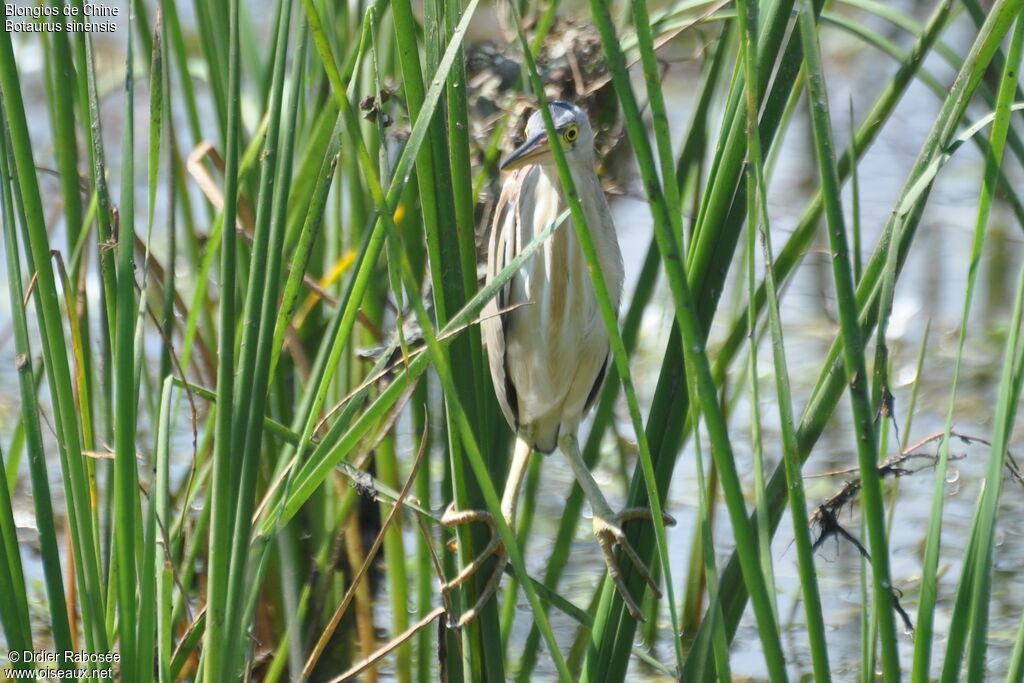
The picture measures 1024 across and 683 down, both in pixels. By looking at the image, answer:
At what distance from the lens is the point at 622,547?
120 centimetres

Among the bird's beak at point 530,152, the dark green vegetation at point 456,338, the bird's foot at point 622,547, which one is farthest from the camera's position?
the bird's beak at point 530,152

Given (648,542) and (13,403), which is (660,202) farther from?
(13,403)

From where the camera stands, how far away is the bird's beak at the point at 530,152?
1.25 m

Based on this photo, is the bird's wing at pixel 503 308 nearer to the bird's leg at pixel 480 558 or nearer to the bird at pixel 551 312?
the bird at pixel 551 312

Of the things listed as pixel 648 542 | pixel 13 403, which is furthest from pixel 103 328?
pixel 13 403

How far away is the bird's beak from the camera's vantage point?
4.11 feet

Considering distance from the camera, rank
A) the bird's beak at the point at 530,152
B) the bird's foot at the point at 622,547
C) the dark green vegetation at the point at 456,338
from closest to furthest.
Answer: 1. the dark green vegetation at the point at 456,338
2. the bird's foot at the point at 622,547
3. the bird's beak at the point at 530,152

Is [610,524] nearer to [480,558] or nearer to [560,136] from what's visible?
[480,558]

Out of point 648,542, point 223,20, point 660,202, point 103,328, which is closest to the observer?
point 660,202

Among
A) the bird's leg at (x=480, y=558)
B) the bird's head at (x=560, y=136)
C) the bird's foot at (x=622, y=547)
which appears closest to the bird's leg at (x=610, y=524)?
the bird's foot at (x=622, y=547)

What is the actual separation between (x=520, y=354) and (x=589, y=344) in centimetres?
8

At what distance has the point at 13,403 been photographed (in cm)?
270

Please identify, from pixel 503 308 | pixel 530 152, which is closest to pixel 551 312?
pixel 503 308

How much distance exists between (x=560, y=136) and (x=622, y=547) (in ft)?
1.56
